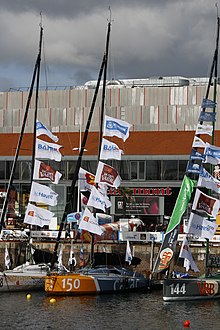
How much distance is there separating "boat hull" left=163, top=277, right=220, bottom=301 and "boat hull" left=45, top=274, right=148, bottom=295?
4.73 m

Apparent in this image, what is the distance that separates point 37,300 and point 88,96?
56.1m

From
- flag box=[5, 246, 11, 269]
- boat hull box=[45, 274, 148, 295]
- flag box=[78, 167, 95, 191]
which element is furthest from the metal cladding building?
boat hull box=[45, 274, 148, 295]

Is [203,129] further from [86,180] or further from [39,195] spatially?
[39,195]

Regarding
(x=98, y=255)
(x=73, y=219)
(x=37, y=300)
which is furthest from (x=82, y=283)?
(x=73, y=219)

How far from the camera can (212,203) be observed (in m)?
50.2

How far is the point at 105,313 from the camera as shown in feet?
145

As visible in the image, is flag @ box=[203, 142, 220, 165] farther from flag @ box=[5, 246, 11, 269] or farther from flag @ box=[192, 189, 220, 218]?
flag @ box=[5, 246, 11, 269]

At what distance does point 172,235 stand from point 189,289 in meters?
4.00

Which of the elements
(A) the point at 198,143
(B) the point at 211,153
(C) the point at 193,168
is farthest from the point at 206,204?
(A) the point at 198,143

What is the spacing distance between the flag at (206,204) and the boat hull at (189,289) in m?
4.66

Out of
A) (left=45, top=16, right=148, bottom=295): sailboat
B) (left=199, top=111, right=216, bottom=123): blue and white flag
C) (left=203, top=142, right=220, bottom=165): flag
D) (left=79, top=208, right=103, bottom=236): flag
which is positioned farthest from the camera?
(left=79, top=208, right=103, bottom=236): flag

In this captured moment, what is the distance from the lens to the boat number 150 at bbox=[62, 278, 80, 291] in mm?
49438

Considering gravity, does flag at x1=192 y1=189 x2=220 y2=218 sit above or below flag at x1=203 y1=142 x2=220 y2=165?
below

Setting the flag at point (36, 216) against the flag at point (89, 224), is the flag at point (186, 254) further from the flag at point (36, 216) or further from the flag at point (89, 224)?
the flag at point (36, 216)
